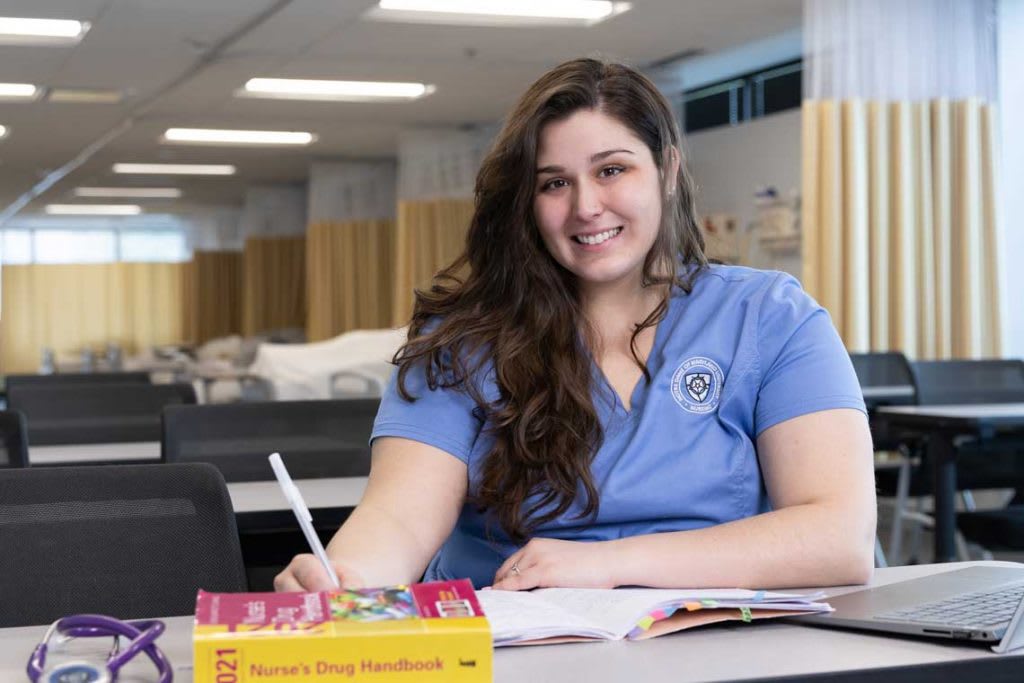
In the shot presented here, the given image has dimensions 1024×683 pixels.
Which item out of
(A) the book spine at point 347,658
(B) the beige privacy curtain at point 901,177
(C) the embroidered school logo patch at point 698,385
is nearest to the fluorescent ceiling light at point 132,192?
(B) the beige privacy curtain at point 901,177

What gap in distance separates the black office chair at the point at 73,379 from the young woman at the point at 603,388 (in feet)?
10.4

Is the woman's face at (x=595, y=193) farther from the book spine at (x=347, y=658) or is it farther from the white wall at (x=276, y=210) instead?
the white wall at (x=276, y=210)

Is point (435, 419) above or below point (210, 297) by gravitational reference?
below

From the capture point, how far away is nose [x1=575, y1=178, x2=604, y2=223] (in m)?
1.68

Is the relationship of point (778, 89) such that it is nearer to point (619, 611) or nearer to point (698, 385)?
point (698, 385)

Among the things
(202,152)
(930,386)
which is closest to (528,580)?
(930,386)

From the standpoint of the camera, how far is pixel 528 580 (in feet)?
4.65

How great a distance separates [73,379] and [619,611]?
13.7 ft

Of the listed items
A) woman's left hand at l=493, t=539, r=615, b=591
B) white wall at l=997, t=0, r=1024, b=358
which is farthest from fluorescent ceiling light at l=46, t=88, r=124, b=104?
woman's left hand at l=493, t=539, r=615, b=591

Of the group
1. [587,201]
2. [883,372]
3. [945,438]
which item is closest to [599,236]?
[587,201]

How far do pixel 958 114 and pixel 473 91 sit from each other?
451 cm

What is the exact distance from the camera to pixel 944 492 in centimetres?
421

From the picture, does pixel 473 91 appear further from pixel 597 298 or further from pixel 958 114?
pixel 597 298

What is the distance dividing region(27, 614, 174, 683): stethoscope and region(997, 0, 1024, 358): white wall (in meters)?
6.19
